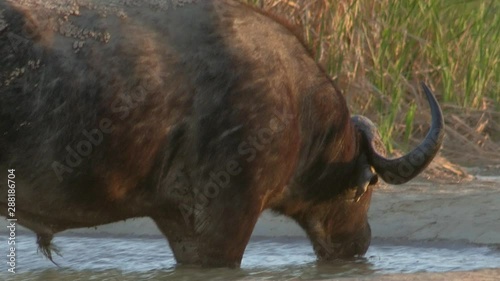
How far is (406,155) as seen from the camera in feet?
23.1

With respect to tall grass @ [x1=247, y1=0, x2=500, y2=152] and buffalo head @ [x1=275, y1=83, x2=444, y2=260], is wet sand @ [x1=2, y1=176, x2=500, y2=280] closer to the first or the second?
buffalo head @ [x1=275, y1=83, x2=444, y2=260]

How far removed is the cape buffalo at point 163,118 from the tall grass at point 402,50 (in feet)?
10.4

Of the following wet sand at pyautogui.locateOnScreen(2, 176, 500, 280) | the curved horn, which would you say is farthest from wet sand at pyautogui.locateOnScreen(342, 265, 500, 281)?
wet sand at pyautogui.locateOnScreen(2, 176, 500, 280)

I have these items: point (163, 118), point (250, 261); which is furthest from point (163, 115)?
point (250, 261)

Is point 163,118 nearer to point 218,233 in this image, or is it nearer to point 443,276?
point 218,233

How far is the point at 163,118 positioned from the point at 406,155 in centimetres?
150

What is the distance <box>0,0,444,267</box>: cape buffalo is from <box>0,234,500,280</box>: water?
0.21 meters

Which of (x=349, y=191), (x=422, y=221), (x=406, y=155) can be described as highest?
(x=406, y=155)

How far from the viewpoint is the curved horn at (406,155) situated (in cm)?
687

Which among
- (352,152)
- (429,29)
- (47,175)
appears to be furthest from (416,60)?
(47,175)

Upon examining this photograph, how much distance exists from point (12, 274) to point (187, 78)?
1.48 metres

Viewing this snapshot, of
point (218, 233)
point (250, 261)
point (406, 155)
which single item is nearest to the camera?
point (218, 233)

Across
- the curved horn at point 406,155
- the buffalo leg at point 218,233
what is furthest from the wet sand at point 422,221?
the buffalo leg at point 218,233

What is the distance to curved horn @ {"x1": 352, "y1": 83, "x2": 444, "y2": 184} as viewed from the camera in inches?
271
